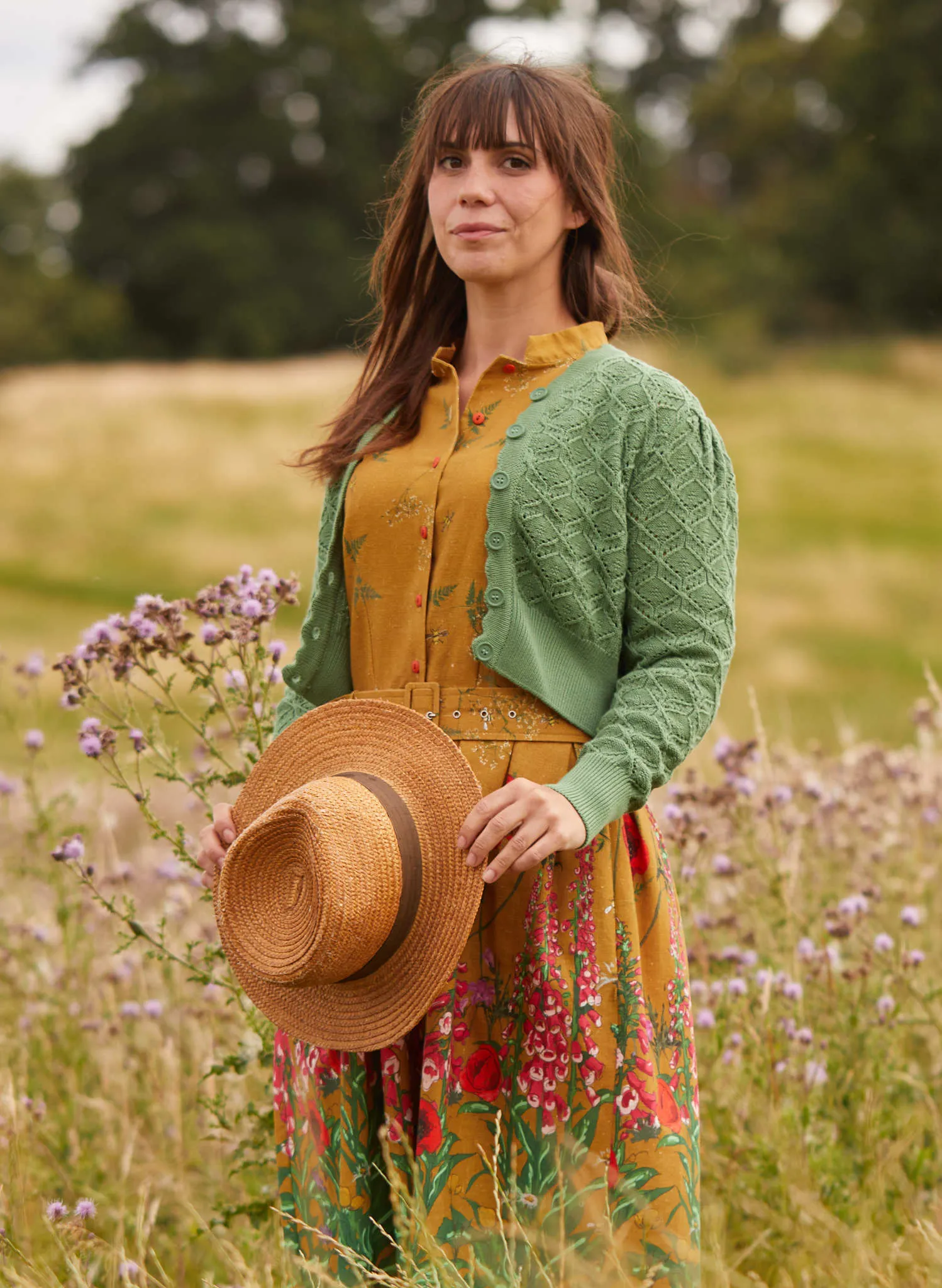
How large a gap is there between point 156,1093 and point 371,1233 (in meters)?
1.45

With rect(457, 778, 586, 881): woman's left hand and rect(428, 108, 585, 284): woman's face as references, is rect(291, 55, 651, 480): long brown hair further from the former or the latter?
rect(457, 778, 586, 881): woman's left hand

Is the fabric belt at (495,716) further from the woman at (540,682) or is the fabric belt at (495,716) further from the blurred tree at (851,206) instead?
the blurred tree at (851,206)

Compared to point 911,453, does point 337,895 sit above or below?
below

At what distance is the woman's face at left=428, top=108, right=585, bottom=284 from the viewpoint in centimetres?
229

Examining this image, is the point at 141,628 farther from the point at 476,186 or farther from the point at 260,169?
the point at 260,169

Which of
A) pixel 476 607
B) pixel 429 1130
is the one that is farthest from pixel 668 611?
pixel 429 1130

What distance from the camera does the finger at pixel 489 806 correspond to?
1975 millimetres

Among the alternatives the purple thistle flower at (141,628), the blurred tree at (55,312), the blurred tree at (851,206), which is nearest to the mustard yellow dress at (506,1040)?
the purple thistle flower at (141,628)

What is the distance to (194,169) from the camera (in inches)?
1513

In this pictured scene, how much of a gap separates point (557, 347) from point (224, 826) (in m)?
0.98

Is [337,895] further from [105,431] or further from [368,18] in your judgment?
[368,18]

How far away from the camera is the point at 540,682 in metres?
2.19

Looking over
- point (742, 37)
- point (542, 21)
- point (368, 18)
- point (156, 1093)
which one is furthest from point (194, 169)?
point (156, 1093)

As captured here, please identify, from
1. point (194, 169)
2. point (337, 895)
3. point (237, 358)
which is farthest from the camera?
point (194, 169)
